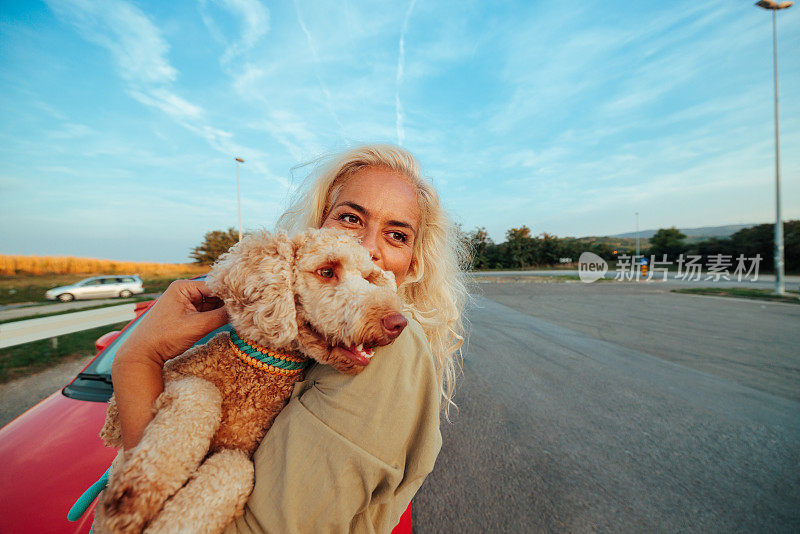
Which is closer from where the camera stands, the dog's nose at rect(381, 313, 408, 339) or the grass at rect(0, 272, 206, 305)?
the dog's nose at rect(381, 313, 408, 339)

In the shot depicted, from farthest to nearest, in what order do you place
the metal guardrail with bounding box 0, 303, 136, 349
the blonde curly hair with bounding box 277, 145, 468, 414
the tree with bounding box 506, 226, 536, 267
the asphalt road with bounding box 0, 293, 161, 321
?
1. the tree with bounding box 506, 226, 536, 267
2. the asphalt road with bounding box 0, 293, 161, 321
3. the metal guardrail with bounding box 0, 303, 136, 349
4. the blonde curly hair with bounding box 277, 145, 468, 414

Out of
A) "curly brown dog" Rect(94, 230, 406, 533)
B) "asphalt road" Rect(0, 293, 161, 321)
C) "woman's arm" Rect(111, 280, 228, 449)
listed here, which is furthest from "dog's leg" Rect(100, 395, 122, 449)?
"asphalt road" Rect(0, 293, 161, 321)

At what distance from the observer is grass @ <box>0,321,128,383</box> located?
20.0 ft

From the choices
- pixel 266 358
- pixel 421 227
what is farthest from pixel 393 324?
pixel 421 227

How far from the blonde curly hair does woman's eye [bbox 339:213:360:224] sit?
0.28 m

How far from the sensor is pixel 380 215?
6.21 ft

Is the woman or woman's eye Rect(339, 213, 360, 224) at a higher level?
woman's eye Rect(339, 213, 360, 224)

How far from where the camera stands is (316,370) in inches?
52.2

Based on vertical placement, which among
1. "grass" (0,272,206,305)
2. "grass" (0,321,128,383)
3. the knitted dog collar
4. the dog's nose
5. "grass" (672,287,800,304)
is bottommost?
Result: "grass" (672,287,800,304)

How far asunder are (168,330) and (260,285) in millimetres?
326

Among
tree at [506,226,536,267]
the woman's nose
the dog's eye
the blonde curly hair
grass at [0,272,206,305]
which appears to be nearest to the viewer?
the dog's eye

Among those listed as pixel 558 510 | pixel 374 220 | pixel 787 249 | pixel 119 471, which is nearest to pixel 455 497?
pixel 558 510

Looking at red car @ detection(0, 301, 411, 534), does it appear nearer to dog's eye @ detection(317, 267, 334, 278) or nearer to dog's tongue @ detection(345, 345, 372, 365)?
dog's tongue @ detection(345, 345, 372, 365)

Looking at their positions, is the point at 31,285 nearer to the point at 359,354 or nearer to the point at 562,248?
the point at 359,354
